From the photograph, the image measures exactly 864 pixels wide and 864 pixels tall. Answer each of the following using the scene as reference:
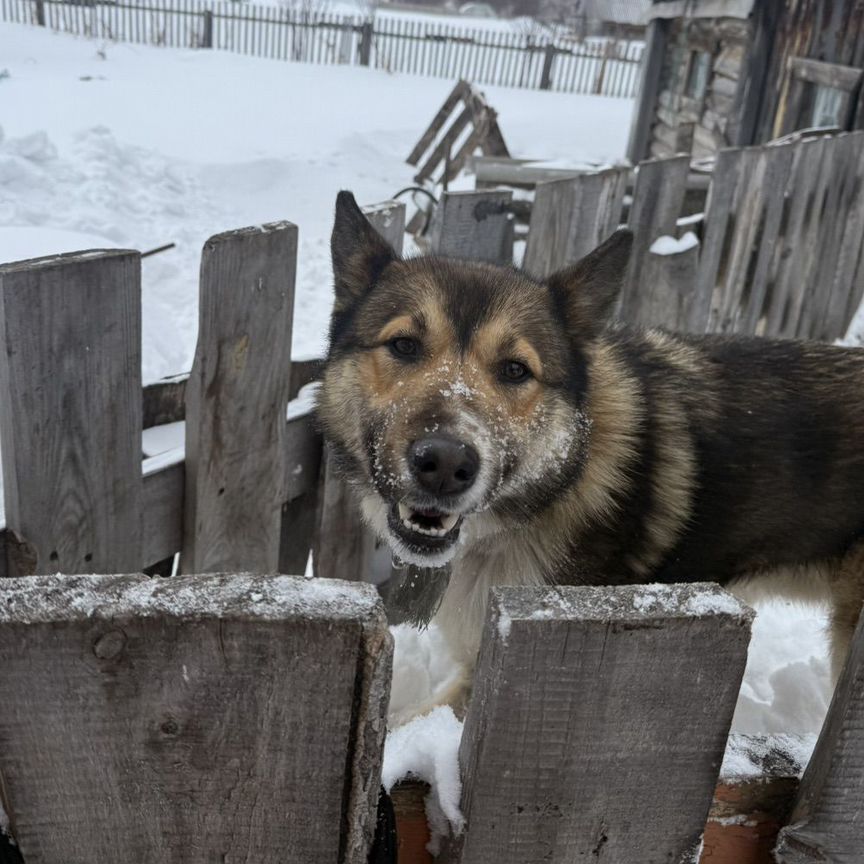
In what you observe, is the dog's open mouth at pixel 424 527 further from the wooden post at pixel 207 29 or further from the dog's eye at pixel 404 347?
the wooden post at pixel 207 29

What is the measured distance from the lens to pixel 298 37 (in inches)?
1165

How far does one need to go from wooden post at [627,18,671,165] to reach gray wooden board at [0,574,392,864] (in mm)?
14242

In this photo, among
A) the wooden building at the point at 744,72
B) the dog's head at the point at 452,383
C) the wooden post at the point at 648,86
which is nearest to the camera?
the dog's head at the point at 452,383

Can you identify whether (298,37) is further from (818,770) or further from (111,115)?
(818,770)

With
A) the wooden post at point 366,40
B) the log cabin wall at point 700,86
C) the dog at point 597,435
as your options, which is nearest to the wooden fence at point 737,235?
the dog at point 597,435

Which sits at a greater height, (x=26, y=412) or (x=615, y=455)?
(x=26, y=412)

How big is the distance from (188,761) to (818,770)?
91 centimetres

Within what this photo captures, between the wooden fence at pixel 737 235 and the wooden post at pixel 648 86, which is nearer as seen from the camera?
the wooden fence at pixel 737 235

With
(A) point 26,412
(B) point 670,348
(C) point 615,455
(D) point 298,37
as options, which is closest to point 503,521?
(C) point 615,455

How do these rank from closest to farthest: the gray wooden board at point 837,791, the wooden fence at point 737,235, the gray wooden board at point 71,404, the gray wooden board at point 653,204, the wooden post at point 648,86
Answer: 1. the gray wooden board at point 837,791
2. the gray wooden board at point 71,404
3. the wooden fence at point 737,235
4. the gray wooden board at point 653,204
5. the wooden post at point 648,86

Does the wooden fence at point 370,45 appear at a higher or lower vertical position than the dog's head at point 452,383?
higher

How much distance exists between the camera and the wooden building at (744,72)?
818 centimetres

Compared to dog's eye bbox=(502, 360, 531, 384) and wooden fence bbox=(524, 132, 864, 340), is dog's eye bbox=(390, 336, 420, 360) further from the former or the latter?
wooden fence bbox=(524, 132, 864, 340)

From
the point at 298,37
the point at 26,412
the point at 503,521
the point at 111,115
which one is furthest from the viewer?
the point at 298,37
